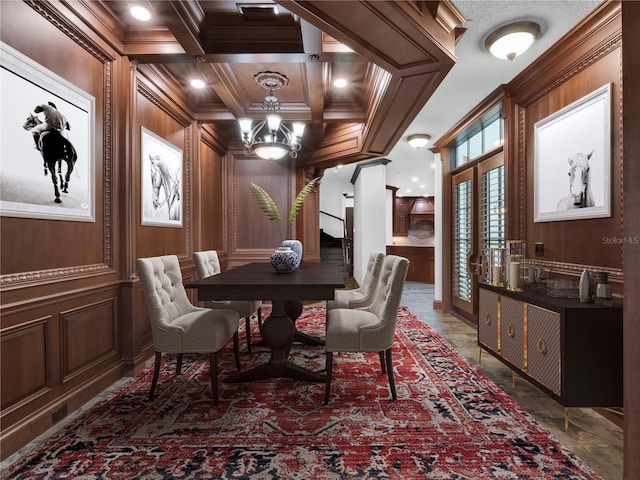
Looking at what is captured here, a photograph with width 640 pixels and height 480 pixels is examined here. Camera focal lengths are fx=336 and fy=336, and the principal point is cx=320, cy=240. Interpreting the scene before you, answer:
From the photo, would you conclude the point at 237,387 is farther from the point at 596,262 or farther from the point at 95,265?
the point at 596,262

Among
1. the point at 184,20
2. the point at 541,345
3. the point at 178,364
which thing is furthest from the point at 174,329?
the point at 541,345

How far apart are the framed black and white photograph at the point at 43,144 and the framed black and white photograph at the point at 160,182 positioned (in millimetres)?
628

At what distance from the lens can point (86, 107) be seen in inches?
93.1

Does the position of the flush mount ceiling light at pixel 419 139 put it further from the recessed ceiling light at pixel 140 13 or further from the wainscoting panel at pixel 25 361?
the wainscoting panel at pixel 25 361

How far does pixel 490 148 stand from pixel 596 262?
2.05 m

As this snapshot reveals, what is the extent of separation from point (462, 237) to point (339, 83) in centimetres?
280

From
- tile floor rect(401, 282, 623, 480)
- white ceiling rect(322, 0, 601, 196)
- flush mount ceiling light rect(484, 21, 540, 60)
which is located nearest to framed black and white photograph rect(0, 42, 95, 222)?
white ceiling rect(322, 0, 601, 196)

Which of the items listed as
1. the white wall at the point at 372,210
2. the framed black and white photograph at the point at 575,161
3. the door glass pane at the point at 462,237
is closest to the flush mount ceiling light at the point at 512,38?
the framed black and white photograph at the point at 575,161

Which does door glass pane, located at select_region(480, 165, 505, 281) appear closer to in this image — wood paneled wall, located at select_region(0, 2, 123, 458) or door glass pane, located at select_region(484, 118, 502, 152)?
door glass pane, located at select_region(484, 118, 502, 152)

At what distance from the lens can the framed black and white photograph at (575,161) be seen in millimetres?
2256

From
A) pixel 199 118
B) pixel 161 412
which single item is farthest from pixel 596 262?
pixel 199 118

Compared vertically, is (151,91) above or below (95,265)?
above

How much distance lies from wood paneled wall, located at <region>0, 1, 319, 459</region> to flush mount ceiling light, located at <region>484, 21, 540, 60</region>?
286 centimetres

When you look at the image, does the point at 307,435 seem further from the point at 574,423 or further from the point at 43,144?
the point at 43,144
